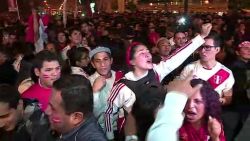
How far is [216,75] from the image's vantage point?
5.56m

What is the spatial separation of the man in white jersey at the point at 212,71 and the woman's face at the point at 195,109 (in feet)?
6.58

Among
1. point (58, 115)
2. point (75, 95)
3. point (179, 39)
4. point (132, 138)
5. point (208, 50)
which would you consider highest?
point (75, 95)

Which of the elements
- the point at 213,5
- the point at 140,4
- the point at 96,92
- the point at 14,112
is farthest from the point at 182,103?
the point at 140,4

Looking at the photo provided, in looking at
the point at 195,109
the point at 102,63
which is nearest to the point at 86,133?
the point at 195,109

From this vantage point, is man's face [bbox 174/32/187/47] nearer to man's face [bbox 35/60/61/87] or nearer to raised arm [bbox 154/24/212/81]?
raised arm [bbox 154/24/212/81]

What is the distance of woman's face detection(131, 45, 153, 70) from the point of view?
16.7 feet

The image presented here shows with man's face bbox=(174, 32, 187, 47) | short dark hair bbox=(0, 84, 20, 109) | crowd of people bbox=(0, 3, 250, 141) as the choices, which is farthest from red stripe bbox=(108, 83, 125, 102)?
man's face bbox=(174, 32, 187, 47)

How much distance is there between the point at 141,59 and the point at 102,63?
0.51 m

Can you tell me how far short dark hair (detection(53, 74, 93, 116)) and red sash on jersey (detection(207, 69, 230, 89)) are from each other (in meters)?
2.72

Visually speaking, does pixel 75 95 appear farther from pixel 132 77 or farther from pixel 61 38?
pixel 61 38

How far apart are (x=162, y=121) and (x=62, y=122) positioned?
26.3 inches

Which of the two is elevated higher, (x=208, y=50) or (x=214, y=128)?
(x=208, y=50)

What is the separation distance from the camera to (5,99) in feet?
13.0

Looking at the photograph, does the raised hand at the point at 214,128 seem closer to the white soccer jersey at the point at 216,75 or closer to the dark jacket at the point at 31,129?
the dark jacket at the point at 31,129
